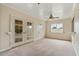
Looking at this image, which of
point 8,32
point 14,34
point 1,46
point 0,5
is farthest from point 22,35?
point 0,5

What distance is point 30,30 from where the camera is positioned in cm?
761

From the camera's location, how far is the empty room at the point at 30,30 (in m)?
4.32

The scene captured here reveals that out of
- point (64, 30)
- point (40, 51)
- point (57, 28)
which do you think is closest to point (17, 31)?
point (40, 51)

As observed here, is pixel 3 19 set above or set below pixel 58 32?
above

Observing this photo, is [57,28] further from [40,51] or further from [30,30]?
[40,51]

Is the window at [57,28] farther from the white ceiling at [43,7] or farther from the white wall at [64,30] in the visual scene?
the white ceiling at [43,7]

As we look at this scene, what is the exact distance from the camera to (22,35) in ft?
21.1

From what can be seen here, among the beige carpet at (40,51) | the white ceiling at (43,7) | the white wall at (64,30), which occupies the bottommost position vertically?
the beige carpet at (40,51)

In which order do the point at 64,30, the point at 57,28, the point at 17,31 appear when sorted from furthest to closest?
the point at 57,28
the point at 64,30
the point at 17,31

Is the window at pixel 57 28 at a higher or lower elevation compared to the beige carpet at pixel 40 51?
higher

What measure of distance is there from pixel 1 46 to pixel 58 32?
22.7 ft

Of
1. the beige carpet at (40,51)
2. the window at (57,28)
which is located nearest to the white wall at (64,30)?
the window at (57,28)

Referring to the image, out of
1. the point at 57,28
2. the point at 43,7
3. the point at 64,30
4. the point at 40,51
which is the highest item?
the point at 43,7

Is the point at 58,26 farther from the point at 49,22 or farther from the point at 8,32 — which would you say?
the point at 8,32
